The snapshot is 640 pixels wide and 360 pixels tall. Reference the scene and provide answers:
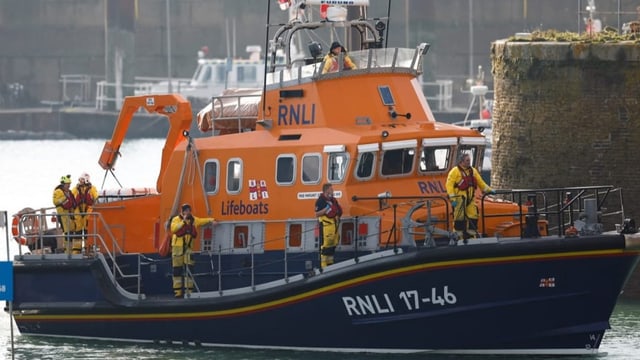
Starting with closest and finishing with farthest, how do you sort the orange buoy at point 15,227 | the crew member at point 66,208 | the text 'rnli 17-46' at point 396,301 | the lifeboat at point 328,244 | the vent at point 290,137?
the lifeboat at point 328,244 → the text 'rnli 17-46' at point 396,301 → the vent at point 290,137 → the crew member at point 66,208 → the orange buoy at point 15,227

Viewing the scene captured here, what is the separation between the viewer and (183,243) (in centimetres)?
2233

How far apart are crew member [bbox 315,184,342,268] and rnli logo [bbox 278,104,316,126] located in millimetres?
1318

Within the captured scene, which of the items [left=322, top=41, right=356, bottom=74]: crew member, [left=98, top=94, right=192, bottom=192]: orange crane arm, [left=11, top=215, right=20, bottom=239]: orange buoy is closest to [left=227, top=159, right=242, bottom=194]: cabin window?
[left=98, top=94, right=192, bottom=192]: orange crane arm

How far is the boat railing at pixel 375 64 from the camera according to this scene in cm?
2245

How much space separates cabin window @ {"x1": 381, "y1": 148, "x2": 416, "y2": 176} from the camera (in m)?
21.9

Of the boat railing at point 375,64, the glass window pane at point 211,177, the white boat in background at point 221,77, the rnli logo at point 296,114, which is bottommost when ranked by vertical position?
the glass window pane at point 211,177

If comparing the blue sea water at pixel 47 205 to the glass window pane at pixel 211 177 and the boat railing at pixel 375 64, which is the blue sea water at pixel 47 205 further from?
the boat railing at pixel 375 64

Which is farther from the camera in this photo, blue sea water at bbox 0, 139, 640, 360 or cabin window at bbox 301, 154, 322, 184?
blue sea water at bbox 0, 139, 640, 360

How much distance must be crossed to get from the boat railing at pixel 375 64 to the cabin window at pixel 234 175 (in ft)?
3.89

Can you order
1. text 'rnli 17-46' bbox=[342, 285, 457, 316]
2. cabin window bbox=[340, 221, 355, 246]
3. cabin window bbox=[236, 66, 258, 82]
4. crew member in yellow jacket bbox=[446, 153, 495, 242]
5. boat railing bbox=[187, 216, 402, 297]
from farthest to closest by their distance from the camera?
cabin window bbox=[236, 66, 258, 82]
cabin window bbox=[340, 221, 355, 246]
boat railing bbox=[187, 216, 402, 297]
crew member in yellow jacket bbox=[446, 153, 495, 242]
text 'rnli 17-46' bbox=[342, 285, 457, 316]

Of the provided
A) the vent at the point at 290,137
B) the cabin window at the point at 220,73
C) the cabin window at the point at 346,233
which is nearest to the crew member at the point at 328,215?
the cabin window at the point at 346,233

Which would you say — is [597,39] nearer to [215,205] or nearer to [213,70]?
[215,205]

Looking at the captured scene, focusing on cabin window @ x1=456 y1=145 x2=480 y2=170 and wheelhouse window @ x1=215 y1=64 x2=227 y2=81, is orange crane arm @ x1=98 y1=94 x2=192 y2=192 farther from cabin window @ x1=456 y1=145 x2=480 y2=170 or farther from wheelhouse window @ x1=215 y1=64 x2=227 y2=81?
wheelhouse window @ x1=215 y1=64 x2=227 y2=81

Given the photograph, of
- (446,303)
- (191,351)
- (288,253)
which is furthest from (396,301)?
(191,351)
